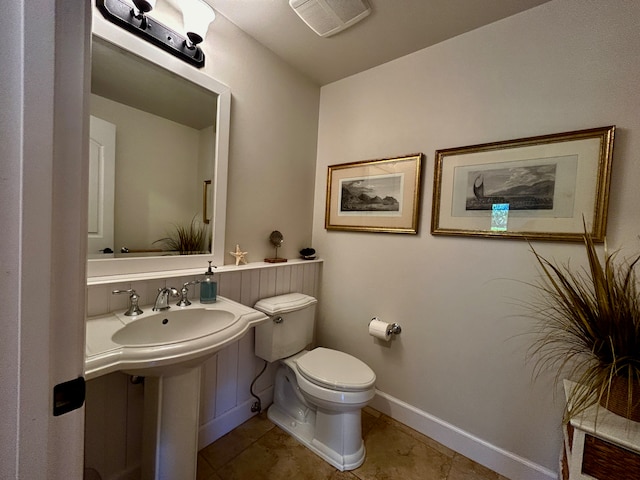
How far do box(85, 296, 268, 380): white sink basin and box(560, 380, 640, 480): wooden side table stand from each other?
48.4 inches

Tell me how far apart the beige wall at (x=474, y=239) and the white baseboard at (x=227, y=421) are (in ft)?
2.07

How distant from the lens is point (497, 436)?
1.39 meters

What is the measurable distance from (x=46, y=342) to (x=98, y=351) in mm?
537

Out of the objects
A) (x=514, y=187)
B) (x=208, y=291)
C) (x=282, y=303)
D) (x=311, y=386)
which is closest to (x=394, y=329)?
(x=311, y=386)

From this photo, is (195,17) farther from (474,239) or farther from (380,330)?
(380,330)

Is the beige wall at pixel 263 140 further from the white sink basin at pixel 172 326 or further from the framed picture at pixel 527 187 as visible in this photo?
the framed picture at pixel 527 187

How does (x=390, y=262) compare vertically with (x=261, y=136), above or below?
below

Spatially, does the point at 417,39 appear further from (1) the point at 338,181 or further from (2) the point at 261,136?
(2) the point at 261,136

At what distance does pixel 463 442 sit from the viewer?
1479 mm

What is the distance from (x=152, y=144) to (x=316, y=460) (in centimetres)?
180

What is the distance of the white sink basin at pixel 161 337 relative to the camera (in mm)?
790

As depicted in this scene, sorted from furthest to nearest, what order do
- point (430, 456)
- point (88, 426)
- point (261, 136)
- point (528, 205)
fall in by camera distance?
1. point (261, 136)
2. point (430, 456)
3. point (528, 205)
4. point (88, 426)

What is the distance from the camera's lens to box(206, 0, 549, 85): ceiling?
1.31 meters

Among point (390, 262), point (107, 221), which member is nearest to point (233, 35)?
point (107, 221)
